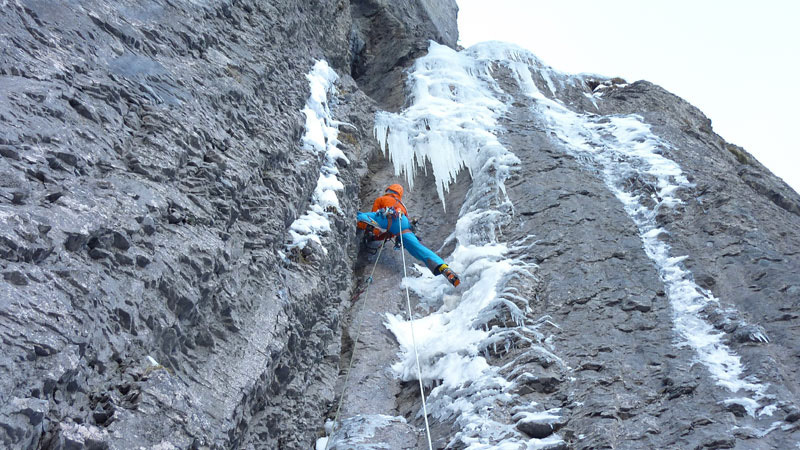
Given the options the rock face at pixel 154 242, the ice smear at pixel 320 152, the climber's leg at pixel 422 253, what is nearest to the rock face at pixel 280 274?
the rock face at pixel 154 242

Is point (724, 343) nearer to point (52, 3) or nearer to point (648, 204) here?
point (648, 204)

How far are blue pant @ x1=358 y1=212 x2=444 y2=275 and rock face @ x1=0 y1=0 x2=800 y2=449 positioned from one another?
12.4 inches

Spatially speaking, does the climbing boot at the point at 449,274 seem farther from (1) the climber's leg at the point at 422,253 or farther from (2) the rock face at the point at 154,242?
(2) the rock face at the point at 154,242

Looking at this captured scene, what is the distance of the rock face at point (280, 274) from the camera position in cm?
323

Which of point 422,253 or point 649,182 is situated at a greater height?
point 649,182

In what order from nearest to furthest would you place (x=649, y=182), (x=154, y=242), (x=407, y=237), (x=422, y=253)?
(x=154, y=242), (x=422, y=253), (x=407, y=237), (x=649, y=182)

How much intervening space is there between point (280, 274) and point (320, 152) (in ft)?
8.30

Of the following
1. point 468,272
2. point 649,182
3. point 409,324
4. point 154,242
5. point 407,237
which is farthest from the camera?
point 649,182

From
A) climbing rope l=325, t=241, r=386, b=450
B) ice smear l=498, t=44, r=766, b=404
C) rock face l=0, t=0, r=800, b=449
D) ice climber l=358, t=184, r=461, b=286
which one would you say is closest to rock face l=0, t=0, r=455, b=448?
rock face l=0, t=0, r=800, b=449

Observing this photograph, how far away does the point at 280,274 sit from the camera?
531 centimetres

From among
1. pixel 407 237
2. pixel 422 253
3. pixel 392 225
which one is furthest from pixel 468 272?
pixel 392 225

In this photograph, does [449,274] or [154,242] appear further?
[449,274]

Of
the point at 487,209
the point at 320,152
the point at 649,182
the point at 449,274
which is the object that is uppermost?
the point at 649,182

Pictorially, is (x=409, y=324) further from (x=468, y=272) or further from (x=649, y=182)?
(x=649, y=182)
